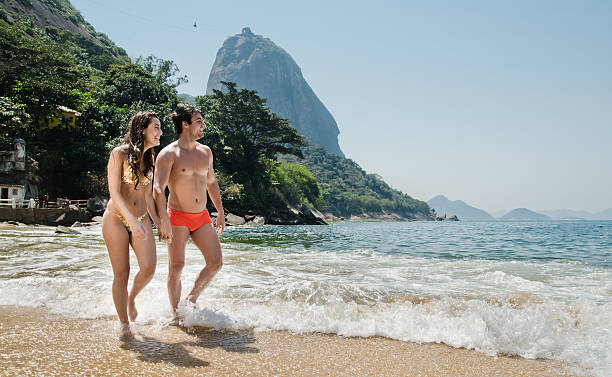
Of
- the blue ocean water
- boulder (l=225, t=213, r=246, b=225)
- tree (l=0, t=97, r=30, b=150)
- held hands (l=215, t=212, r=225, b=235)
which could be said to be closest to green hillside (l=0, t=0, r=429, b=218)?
tree (l=0, t=97, r=30, b=150)

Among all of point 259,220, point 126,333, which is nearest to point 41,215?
point 259,220

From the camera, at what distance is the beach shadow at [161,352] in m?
2.53

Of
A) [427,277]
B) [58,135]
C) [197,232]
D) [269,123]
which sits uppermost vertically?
[269,123]

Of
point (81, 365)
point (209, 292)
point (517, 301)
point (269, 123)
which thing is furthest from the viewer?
point (269, 123)

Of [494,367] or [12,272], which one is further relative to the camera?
[12,272]

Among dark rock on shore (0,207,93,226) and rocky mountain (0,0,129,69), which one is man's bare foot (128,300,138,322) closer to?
dark rock on shore (0,207,93,226)

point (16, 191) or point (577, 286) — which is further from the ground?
point (16, 191)

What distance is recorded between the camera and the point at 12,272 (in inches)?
223

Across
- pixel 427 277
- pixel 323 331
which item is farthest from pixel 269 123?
pixel 323 331

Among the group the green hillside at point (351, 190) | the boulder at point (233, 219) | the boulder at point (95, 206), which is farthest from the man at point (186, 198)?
the green hillside at point (351, 190)

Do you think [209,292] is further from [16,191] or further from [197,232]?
[16,191]

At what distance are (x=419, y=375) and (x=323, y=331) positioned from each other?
1028 mm

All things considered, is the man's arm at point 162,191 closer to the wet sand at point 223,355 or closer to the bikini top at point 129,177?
the bikini top at point 129,177

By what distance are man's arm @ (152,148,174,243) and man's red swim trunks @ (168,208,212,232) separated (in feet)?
0.81
